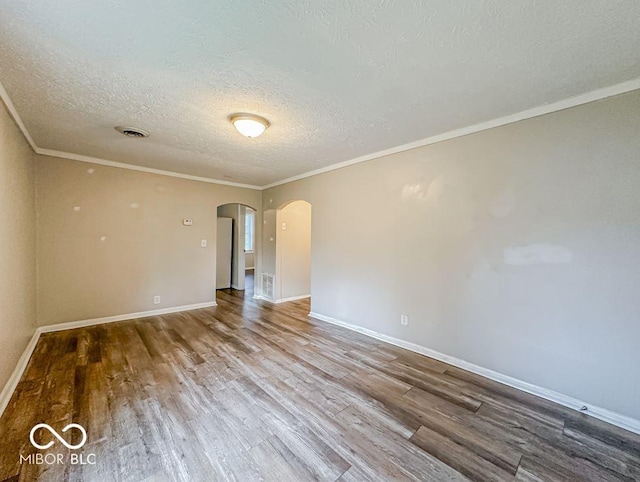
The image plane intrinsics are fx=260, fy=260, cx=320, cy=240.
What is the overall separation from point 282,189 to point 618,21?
475cm

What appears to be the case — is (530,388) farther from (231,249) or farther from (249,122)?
(231,249)

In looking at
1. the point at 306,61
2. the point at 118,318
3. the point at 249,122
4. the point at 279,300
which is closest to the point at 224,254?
the point at 279,300

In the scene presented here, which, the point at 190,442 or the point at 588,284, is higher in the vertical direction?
the point at 588,284

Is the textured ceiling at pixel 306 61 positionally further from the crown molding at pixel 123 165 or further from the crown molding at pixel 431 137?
the crown molding at pixel 123 165

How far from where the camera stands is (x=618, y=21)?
1456 mm

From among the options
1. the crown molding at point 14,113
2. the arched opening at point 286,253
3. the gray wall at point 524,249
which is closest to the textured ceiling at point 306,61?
the crown molding at point 14,113

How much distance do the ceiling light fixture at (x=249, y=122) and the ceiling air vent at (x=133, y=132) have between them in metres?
1.19

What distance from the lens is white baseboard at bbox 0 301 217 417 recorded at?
2223mm

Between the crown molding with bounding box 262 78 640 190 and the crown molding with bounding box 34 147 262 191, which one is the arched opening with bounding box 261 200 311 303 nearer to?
the crown molding with bounding box 34 147 262 191

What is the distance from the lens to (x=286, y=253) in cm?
593

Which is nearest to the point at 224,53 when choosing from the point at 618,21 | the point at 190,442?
the point at 618,21

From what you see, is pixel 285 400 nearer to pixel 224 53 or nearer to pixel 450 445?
pixel 450 445

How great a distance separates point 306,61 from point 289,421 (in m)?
2.67

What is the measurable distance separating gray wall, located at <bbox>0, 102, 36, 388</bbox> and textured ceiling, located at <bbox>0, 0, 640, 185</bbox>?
0.43m
